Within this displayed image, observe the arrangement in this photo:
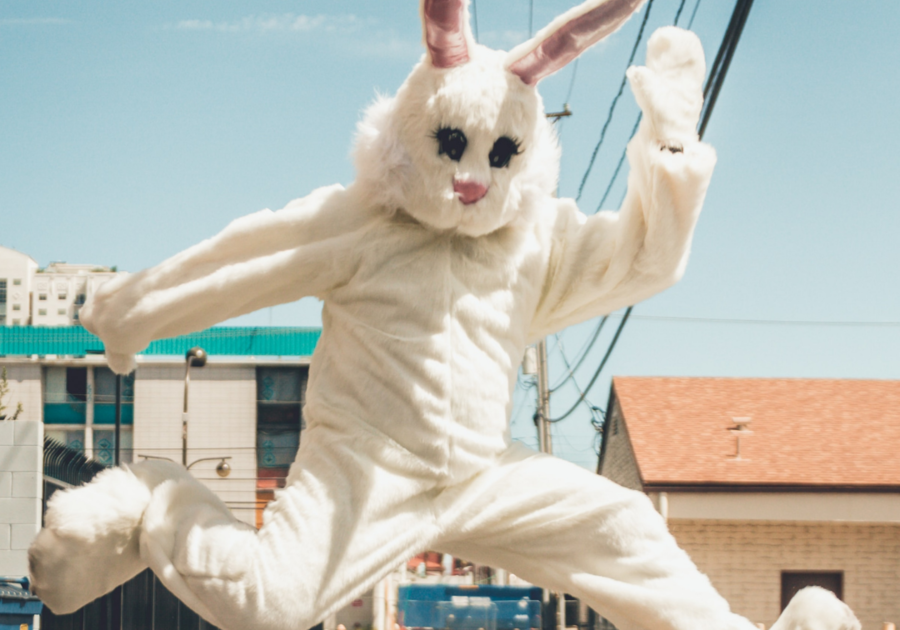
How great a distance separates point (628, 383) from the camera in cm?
1805

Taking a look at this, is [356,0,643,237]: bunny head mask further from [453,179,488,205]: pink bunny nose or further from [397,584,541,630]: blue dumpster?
[397,584,541,630]: blue dumpster

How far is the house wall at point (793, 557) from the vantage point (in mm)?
14508

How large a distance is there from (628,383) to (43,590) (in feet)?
50.9

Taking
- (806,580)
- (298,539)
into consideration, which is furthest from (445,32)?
(806,580)

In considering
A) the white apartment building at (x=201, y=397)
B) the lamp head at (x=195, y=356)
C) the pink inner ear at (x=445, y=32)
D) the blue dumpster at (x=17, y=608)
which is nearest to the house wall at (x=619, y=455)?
the lamp head at (x=195, y=356)

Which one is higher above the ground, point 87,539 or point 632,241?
point 632,241

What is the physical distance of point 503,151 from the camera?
3273 mm

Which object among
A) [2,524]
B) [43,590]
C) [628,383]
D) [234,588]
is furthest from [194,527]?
[628,383]

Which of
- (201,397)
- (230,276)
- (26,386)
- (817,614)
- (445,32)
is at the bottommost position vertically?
(817,614)

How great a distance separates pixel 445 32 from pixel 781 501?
476 inches

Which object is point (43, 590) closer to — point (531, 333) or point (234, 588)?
point (234, 588)

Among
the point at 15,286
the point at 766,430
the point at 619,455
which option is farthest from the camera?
the point at 15,286

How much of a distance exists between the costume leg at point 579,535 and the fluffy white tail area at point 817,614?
0.18m

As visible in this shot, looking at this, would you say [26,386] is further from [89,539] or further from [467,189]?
[467,189]
